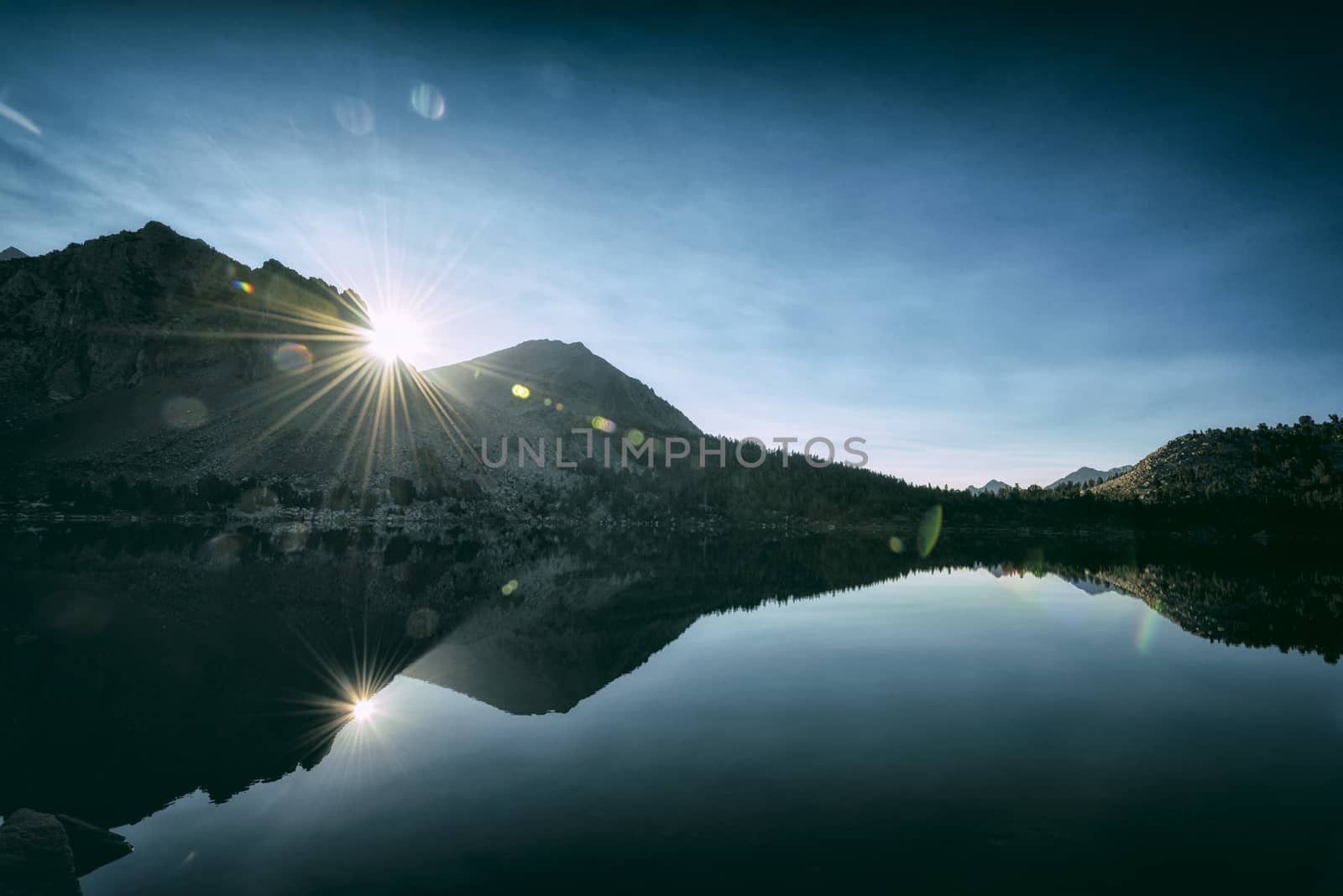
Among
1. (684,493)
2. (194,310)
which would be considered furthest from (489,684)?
(194,310)

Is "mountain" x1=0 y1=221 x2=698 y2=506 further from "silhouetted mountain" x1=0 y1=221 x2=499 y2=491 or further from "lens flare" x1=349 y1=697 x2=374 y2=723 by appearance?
"lens flare" x1=349 y1=697 x2=374 y2=723

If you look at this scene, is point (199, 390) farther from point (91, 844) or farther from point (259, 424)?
point (91, 844)

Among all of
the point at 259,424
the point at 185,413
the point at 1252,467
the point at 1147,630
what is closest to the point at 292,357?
the point at 185,413

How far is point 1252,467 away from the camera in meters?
141

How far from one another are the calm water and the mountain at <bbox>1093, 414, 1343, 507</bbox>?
455ft

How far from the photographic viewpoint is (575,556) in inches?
2440

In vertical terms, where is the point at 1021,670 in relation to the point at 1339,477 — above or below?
below

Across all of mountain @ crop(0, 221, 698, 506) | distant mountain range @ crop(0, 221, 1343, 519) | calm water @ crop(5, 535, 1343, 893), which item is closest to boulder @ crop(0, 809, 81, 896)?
calm water @ crop(5, 535, 1343, 893)

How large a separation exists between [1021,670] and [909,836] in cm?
1309

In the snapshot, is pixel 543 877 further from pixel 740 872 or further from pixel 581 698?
pixel 581 698

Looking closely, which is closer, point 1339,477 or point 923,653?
point 923,653

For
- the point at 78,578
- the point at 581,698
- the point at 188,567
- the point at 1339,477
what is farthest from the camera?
the point at 1339,477

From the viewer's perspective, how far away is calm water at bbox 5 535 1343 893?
8.33 metres

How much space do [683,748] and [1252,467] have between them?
18665 centimetres
